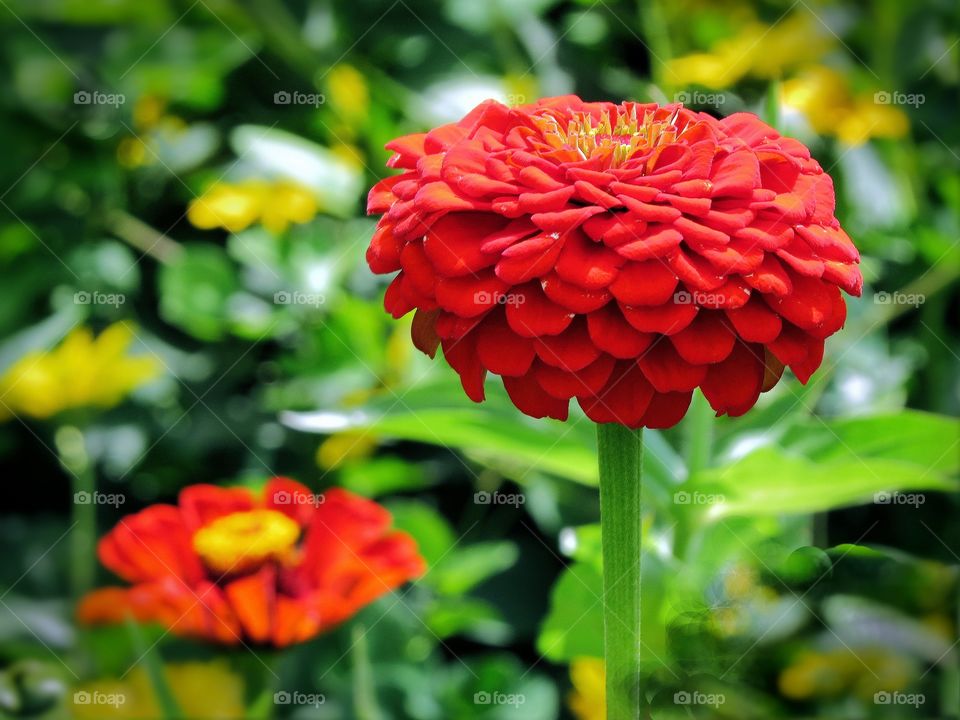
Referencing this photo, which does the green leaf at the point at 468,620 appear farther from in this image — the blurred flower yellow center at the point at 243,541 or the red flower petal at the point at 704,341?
the red flower petal at the point at 704,341

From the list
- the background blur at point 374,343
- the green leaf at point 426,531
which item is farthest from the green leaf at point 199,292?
the green leaf at point 426,531

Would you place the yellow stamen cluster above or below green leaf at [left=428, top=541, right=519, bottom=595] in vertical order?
above

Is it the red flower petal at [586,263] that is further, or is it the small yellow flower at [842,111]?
the small yellow flower at [842,111]

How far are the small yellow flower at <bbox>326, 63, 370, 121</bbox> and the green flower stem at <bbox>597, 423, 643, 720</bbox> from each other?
0.64 meters

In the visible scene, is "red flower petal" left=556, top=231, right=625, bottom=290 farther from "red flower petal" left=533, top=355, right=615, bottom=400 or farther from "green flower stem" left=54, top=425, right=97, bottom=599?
"green flower stem" left=54, top=425, right=97, bottom=599

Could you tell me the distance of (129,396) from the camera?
1032 mm

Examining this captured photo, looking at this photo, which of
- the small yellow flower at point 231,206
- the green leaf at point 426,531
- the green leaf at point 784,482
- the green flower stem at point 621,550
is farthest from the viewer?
the small yellow flower at point 231,206

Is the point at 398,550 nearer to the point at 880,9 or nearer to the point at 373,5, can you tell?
the point at 373,5

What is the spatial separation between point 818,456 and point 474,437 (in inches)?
8.4

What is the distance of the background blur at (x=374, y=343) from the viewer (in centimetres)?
68

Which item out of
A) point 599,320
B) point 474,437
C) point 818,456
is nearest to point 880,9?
point 818,456

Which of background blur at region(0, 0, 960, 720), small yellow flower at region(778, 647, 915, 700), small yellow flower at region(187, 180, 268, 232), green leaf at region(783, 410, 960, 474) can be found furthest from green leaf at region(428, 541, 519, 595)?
small yellow flower at region(778, 647, 915, 700)

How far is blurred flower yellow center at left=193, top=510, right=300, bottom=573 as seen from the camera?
0.64 meters

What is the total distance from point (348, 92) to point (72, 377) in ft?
1.19
